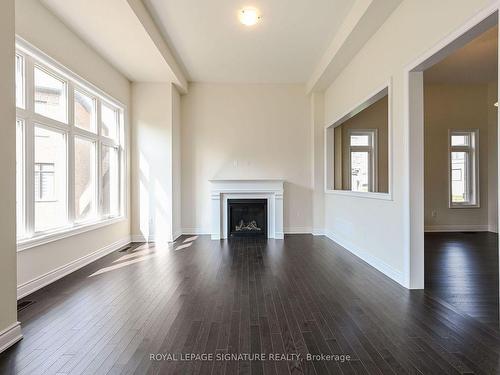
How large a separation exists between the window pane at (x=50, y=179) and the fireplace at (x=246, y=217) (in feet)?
10.4

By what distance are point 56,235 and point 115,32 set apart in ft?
9.03

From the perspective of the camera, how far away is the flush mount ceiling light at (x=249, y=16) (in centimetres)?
367

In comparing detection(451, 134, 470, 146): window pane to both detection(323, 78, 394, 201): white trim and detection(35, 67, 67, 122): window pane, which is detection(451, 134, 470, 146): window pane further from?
detection(35, 67, 67, 122): window pane

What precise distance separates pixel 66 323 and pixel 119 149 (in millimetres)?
3652

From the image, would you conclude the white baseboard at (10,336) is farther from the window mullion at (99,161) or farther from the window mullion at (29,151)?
the window mullion at (99,161)

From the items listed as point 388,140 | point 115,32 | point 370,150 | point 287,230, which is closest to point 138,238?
point 287,230

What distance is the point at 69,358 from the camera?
185 cm

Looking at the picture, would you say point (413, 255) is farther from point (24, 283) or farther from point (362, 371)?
point (24, 283)

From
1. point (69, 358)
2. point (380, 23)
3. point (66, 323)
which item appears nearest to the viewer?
point (69, 358)

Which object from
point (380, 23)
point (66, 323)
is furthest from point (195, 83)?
point (66, 323)

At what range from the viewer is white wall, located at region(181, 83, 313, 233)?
20.9ft

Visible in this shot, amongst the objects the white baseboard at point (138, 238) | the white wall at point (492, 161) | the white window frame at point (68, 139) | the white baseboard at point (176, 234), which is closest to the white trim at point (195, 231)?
the white baseboard at point (176, 234)

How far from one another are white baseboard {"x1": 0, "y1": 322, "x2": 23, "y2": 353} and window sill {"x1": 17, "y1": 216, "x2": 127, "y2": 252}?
→ 3.44 ft

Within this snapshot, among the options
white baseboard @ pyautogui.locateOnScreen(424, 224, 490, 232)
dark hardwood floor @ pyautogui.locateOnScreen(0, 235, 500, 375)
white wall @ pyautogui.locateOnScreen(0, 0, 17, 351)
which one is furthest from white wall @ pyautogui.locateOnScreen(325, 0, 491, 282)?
white wall @ pyautogui.locateOnScreen(0, 0, 17, 351)
